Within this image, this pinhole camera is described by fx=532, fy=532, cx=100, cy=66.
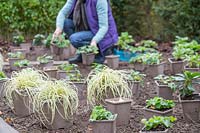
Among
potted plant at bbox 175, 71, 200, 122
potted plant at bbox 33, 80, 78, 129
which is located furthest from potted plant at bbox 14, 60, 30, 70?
potted plant at bbox 175, 71, 200, 122

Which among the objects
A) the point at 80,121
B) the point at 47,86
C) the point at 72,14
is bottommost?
the point at 80,121

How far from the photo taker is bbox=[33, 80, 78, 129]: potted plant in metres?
4.03

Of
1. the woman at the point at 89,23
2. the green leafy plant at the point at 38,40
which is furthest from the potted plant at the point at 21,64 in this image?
the green leafy plant at the point at 38,40

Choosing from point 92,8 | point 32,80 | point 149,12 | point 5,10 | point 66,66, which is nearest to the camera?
point 32,80

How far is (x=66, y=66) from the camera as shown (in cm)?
560

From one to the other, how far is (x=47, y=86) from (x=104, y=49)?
2542 mm

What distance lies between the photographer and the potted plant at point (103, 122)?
3.76 meters

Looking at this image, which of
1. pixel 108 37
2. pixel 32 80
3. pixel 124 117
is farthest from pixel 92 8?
pixel 124 117

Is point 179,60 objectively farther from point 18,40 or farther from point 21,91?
point 18,40

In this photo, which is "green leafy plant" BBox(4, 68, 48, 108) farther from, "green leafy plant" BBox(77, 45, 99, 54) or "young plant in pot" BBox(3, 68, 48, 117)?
"green leafy plant" BBox(77, 45, 99, 54)

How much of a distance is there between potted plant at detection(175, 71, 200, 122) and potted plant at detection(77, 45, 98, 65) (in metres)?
2.21

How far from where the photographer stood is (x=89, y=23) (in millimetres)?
6543

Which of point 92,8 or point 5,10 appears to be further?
point 5,10

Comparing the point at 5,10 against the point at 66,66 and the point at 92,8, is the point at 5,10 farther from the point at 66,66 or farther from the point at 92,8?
the point at 66,66
